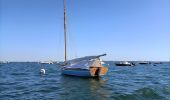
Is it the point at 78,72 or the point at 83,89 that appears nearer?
the point at 83,89

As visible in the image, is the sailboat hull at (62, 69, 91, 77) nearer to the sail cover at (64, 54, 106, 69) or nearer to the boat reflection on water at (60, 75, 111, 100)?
the sail cover at (64, 54, 106, 69)

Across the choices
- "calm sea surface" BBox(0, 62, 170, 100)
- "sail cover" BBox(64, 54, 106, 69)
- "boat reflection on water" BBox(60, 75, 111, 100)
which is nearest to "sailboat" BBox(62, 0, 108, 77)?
"sail cover" BBox(64, 54, 106, 69)

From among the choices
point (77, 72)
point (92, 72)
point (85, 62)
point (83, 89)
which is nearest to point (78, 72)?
point (77, 72)

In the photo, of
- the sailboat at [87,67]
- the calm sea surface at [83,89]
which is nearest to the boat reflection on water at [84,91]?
the calm sea surface at [83,89]

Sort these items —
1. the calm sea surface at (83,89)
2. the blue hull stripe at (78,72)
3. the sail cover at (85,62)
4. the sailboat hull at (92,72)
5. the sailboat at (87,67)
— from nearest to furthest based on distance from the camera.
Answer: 1. the calm sea surface at (83,89)
2. the sailboat hull at (92,72)
3. the sailboat at (87,67)
4. the blue hull stripe at (78,72)
5. the sail cover at (85,62)

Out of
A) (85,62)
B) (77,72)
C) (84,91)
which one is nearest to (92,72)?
(85,62)

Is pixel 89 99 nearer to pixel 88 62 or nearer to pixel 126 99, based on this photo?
pixel 126 99

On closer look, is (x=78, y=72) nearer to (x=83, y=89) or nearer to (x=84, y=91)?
(x=83, y=89)

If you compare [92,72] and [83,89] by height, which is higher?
[92,72]

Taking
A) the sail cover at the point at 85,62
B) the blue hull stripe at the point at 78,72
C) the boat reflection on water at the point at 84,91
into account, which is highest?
the sail cover at the point at 85,62

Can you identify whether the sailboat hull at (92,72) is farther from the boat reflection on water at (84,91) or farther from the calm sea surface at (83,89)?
the calm sea surface at (83,89)

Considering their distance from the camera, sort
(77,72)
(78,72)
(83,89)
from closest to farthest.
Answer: (83,89) → (78,72) → (77,72)

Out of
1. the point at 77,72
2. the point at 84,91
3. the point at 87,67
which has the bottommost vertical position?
the point at 84,91

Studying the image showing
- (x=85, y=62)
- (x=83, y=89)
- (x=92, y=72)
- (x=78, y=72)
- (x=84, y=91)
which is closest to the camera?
(x=84, y=91)
